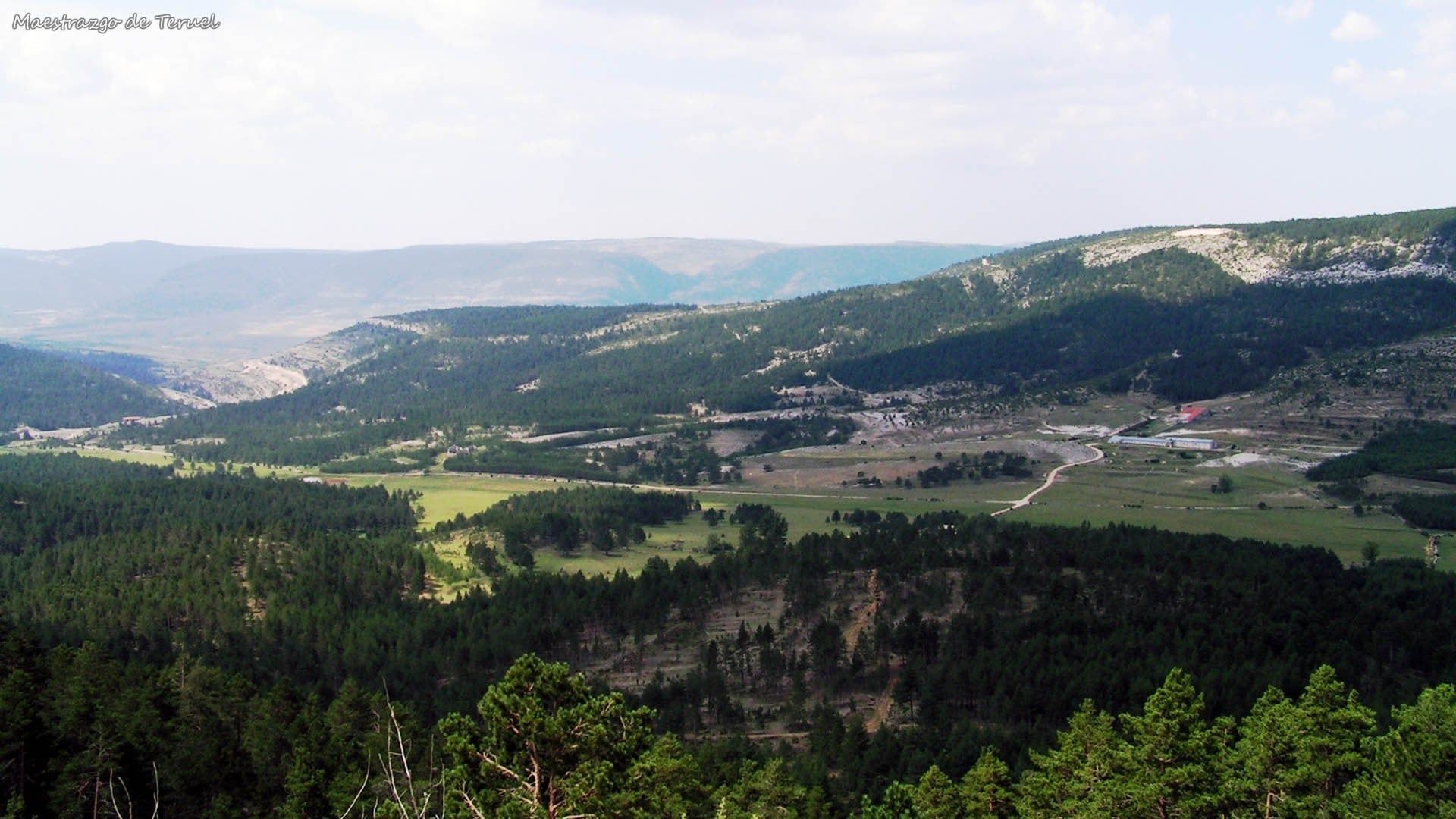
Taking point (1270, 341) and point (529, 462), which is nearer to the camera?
point (529, 462)

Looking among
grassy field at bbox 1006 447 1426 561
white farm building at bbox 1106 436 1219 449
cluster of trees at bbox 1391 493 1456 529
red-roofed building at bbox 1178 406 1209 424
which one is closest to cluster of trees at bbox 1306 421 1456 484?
grassy field at bbox 1006 447 1426 561

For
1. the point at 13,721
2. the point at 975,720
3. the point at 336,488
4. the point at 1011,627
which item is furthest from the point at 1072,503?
the point at 13,721

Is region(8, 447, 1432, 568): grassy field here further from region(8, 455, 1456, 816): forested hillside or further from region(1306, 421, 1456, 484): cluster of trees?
region(8, 455, 1456, 816): forested hillside

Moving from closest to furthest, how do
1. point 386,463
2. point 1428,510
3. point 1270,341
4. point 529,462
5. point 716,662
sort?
point 716,662, point 1428,510, point 529,462, point 386,463, point 1270,341

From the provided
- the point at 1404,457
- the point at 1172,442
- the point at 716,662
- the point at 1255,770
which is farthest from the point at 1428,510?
the point at 1255,770

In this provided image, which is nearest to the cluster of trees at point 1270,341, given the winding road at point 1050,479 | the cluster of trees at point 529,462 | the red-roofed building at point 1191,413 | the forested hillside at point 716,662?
the red-roofed building at point 1191,413

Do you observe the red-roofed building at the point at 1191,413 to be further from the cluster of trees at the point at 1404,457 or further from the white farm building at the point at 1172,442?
the cluster of trees at the point at 1404,457

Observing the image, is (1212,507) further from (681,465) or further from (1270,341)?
(1270,341)
